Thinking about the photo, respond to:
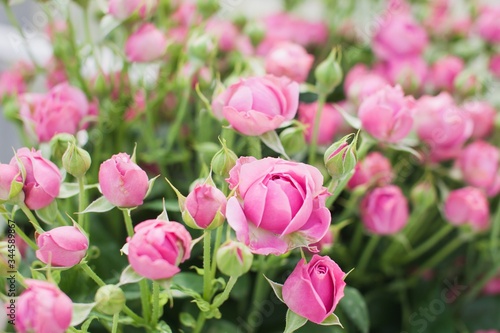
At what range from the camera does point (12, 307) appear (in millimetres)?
348

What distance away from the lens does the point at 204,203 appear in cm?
31

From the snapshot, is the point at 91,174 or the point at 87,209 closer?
the point at 87,209

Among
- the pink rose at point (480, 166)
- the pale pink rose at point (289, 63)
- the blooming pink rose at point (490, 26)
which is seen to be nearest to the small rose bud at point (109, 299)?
the pale pink rose at point (289, 63)

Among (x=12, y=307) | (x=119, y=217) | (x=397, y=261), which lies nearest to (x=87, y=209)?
(x=12, y=307)

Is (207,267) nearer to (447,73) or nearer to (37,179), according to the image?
(37,179)

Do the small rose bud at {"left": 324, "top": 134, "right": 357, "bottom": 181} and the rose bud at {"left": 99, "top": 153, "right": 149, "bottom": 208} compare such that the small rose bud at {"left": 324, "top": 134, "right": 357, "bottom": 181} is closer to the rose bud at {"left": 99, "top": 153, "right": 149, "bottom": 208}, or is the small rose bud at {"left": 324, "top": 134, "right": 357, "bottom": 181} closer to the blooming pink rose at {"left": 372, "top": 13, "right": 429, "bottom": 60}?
the rose bud at {"left": 99, "top": 153, "right": 149, "bottom": 208}

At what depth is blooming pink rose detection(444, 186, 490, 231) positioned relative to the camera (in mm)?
516

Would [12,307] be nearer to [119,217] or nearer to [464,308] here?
[119,217]

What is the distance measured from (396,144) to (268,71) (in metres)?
0.12

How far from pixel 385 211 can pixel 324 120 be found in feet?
0.35

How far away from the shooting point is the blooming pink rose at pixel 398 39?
0.64m

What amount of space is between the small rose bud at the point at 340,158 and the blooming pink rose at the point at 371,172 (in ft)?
0.44

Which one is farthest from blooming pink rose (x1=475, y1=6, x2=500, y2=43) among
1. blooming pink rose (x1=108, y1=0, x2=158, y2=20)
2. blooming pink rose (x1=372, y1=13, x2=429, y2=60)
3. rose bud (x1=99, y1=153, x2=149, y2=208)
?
rose bud (x1=99, y1=153, x2=149, y2=208)

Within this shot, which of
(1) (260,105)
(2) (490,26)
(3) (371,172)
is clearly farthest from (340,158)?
(2) (490,26)
